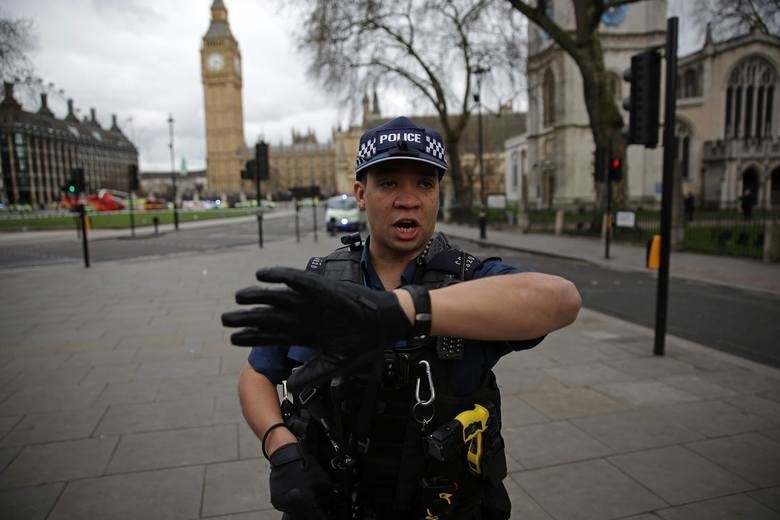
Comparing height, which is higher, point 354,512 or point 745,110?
point 745,110

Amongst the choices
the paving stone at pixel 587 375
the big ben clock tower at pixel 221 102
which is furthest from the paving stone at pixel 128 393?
the big ben clock tower at pixel 221 102

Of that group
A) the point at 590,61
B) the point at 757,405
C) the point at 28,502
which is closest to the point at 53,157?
the point at 590,61

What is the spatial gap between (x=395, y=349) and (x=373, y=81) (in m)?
30.4

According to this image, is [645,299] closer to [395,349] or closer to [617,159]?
[617,159]

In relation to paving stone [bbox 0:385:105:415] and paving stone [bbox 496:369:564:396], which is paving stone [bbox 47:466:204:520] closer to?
paving stone [bbox 0:385:105:415]

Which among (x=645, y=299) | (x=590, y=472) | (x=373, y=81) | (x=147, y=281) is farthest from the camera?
(x=373, y=81)

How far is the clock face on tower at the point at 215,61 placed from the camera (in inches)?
4464

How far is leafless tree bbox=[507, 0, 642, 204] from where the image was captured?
716 inches

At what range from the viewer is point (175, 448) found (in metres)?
3.53

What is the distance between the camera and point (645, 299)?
8969 millimetres

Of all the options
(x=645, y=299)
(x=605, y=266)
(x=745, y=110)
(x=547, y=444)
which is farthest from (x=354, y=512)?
(x=745, y=110)

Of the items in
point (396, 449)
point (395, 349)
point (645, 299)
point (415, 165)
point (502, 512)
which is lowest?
point (645, 299)

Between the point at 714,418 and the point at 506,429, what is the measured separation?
1591 mm

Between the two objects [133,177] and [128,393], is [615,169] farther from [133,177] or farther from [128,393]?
[133,177]
